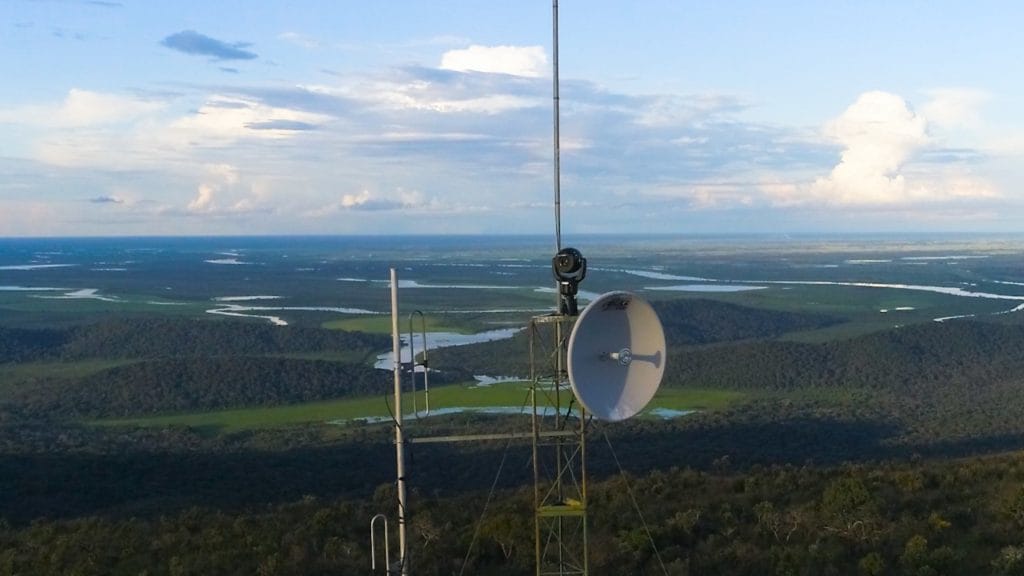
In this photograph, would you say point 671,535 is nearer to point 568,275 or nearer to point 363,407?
point 568,275

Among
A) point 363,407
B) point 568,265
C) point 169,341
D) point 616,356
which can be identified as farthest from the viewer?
point 169,341

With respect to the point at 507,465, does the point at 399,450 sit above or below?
above

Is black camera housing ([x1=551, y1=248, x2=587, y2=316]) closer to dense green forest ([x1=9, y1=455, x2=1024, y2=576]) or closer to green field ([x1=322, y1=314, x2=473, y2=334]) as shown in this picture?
dense green forest ([x1=9, y1=455, x2=1024, y2=576])

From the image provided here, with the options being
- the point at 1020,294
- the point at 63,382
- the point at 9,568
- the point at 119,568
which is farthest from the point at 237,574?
the point at 1020,294

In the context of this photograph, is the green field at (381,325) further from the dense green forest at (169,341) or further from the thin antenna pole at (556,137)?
the thin antenna pole at (556,137)

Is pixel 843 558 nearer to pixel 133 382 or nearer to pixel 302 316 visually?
pixel 133 382

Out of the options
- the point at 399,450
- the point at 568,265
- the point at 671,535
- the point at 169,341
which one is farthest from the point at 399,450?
the point at 169,341

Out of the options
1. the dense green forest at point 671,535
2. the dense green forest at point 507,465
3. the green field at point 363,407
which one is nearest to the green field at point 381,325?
the dense green forest at point 507,465
